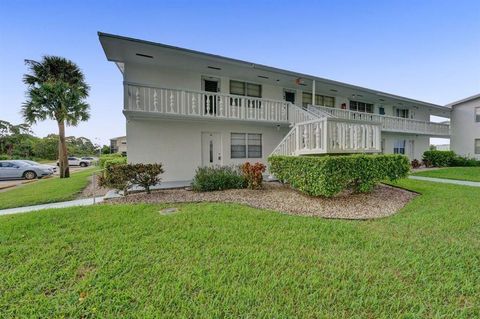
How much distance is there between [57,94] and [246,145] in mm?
12868

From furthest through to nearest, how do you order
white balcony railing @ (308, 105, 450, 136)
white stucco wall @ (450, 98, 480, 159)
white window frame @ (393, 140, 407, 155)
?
1. white stucco wall @ (450, 98, 480, 159)
2. white window frame @ (393, 140, 407, 155)
3. white balcony railing @ (308, 105, 450, 136)

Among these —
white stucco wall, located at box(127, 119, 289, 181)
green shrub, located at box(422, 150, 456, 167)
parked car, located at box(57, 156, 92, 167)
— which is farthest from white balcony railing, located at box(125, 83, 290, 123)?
parked car, located at box(57, 156, 92, 167)

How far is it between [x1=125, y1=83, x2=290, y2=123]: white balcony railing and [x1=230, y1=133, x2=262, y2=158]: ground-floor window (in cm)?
152

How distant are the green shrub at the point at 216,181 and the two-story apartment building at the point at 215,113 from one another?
8.87ft

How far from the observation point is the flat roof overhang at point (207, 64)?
27.8 ft

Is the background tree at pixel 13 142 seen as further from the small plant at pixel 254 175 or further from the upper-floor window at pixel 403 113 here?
the upper-floor window at pixel 403 113

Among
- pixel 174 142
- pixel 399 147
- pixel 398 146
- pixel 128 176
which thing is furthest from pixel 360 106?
pixel 128 176

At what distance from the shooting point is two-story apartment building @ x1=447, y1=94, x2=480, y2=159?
20.0 metres

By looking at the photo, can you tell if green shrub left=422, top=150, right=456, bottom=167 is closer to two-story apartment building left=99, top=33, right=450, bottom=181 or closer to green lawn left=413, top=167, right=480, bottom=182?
green lawn left=413, top=167, right=480, bottom=182

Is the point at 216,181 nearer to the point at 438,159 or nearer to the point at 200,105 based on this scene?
the point at 200,105

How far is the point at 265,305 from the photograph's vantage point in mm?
2416

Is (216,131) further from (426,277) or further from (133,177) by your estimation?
(426,277)

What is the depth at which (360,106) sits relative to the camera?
17453mm

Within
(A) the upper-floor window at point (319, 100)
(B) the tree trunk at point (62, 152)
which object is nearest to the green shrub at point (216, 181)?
(A) the upper-floor window at point (319, 100)
